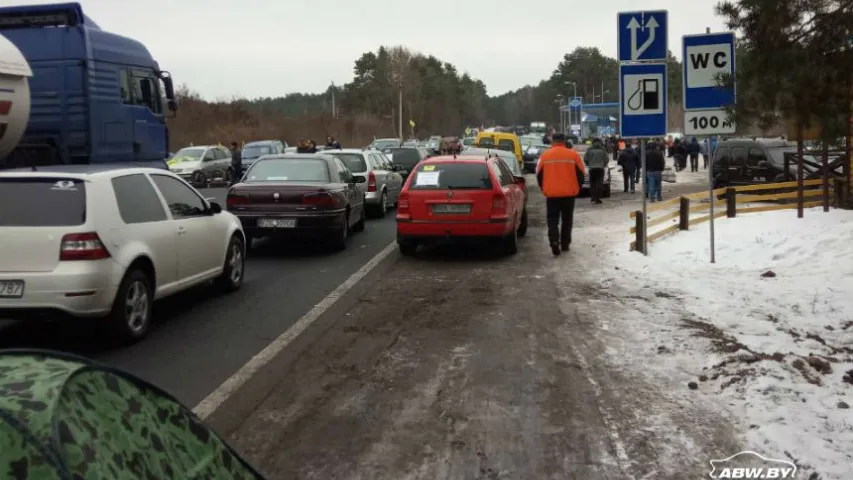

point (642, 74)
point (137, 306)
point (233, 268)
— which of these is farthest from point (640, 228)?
point (137, 306)

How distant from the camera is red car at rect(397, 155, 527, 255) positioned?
12.0 metres

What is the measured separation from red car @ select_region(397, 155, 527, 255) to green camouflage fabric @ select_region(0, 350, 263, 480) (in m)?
9.34

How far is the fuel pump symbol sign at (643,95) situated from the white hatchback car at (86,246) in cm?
667

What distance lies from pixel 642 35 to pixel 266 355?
7406mm

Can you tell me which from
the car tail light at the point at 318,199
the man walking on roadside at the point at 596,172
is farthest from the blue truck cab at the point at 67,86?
the man walking on roadside at the point at 596,172

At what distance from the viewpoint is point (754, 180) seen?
22359 mm

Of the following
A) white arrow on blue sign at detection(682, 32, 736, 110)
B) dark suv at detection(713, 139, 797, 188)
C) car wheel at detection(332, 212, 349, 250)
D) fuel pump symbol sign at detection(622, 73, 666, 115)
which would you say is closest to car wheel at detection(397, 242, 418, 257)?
car wheel at detection(332, 212, 349, 250)

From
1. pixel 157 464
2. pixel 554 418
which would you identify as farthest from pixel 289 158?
pixel 157 464

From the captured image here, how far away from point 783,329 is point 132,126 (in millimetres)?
11256

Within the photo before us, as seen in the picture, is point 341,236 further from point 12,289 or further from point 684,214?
point 12,289

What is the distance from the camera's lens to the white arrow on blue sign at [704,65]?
10.4 metres

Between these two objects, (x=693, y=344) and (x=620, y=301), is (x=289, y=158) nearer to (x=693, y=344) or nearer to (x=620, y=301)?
(x=620, y=301)

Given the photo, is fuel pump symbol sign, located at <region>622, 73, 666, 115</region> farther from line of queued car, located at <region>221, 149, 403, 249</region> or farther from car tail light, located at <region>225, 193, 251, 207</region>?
car tail light, located at <region>225, 193, 251, 207</region>

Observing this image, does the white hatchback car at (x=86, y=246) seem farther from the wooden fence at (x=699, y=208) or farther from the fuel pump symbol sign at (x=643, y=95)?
the wooden fence at (x=699, y=208)
